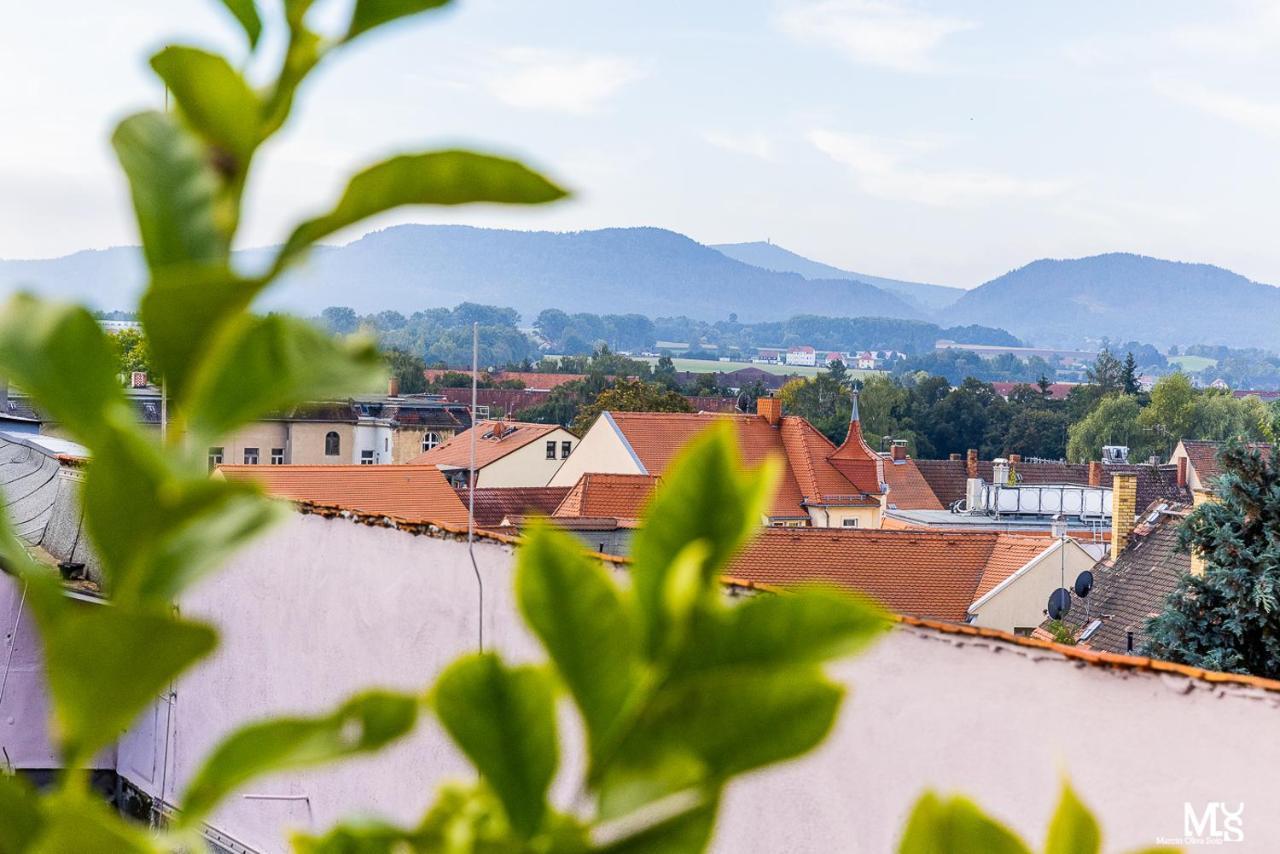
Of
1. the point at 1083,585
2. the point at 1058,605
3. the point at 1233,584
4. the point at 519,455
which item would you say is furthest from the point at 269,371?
the point at 519,455

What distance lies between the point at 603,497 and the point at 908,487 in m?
21.1

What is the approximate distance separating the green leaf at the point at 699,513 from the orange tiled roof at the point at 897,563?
55.5 ft

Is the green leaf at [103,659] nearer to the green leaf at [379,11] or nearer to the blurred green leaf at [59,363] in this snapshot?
the blurred green leaf at [59,363]

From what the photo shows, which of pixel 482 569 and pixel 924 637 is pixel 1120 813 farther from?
pixel 482 569

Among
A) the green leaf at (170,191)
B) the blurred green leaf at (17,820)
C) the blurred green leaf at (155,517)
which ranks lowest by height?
the blurred green leaf at (17,820)

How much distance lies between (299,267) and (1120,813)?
4.70m

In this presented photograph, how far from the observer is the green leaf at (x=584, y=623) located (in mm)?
421

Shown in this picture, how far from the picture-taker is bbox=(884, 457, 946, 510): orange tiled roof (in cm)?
4304

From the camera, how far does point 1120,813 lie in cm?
462

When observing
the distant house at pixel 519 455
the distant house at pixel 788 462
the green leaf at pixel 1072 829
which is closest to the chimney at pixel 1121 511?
the distant house at pixel 788 462

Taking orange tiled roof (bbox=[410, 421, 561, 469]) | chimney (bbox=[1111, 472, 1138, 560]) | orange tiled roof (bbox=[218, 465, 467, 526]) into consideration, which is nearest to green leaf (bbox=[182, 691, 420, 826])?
orange tiled roof (bbox=[218, 465, 467, 526])

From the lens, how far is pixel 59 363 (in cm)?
40
